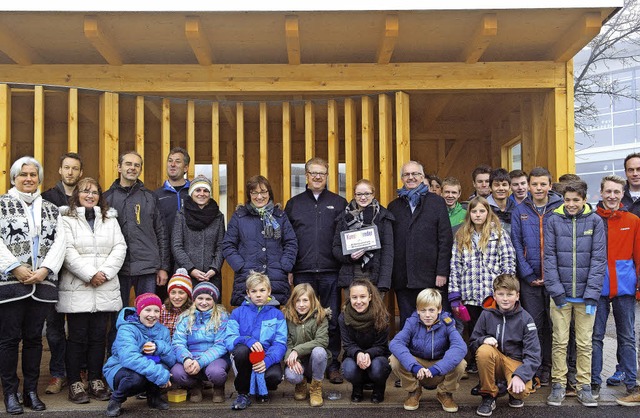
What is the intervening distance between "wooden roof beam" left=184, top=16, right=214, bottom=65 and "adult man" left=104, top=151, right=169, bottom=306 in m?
1.14

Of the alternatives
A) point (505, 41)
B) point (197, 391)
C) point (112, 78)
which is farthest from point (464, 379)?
point (112, 78)

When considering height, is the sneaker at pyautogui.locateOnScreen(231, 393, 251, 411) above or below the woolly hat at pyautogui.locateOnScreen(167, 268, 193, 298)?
below

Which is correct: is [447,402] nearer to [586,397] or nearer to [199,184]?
[586,397]

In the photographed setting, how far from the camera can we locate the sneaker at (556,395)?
14.0 feet

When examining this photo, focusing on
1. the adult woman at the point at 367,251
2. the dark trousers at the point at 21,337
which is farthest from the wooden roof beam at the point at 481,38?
the dark trousers at the point at 21,337

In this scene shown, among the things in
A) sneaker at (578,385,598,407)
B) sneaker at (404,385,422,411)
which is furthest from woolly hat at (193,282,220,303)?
sneaker at (578,385,598,407)

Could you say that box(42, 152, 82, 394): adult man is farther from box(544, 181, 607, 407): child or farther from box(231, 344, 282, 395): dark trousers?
box(544, 181, 607, 407): child

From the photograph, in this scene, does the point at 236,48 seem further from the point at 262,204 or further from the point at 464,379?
the point at 464,379

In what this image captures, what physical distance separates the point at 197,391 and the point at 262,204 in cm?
151

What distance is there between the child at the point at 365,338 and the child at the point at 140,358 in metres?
1.25

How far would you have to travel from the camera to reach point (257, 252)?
15.9 ft

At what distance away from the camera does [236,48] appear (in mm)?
5793

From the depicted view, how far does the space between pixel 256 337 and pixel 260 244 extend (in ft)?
2.52

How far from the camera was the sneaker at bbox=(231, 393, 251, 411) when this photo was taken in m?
4.21
